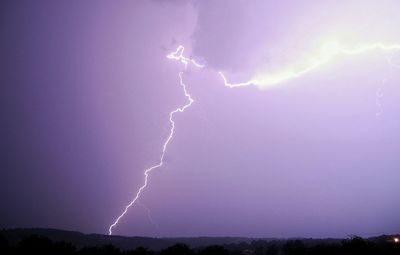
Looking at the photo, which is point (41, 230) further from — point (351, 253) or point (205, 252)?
point (351, 253)

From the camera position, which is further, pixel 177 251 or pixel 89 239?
pixel 89 239

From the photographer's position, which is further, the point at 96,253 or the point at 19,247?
the point at 96,253

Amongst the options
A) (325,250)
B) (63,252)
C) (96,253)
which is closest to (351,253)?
(325,250)

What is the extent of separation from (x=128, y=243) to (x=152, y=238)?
23.6 feet

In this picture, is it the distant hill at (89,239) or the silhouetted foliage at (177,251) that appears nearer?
the silhouetted foliage at (177,251)

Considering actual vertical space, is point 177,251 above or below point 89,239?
below

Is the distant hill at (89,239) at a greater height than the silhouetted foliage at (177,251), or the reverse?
the distant hill at (89,239)

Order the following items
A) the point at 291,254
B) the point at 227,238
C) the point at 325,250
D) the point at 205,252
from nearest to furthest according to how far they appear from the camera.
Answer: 1. the point at 325,250
2. the point at 205,252
3. the point at 291,254
4. the point at 227,238

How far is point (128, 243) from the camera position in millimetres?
80938

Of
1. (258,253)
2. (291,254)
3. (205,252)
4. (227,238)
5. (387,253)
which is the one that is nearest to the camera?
(387,253)

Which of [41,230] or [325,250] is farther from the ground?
[41,230]

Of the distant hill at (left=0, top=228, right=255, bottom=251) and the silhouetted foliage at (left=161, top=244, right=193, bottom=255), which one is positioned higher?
the distant hill at (left=0, top=228, right=255, bottom=251)

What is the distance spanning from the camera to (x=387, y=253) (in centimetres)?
2520

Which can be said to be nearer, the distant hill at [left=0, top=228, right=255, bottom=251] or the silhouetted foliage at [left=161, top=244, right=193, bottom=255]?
the silhouetted foliage at [left=161, top=244, right=193, bottom=255]
